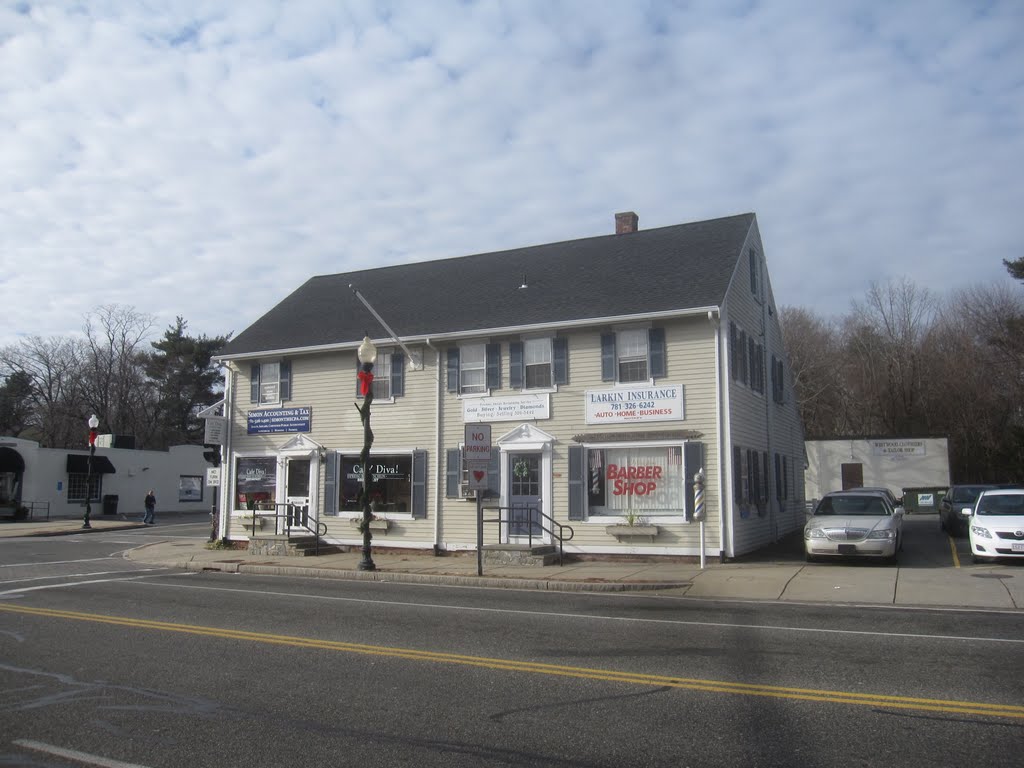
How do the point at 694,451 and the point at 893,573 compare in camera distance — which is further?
the point at 694,451

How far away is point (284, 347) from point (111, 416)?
4744 cm

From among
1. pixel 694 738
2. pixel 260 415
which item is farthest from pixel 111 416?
pixel 694 738

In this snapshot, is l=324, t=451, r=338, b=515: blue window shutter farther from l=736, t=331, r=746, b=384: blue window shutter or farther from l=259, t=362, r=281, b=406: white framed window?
l=736, t=331, r=746, b=384: blue window shutter

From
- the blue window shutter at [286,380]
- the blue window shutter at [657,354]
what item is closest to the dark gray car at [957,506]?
the blue window shutter at [657,354]

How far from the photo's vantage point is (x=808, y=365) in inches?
2008

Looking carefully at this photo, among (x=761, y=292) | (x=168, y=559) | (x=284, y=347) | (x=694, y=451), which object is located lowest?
(x=168, y=559)

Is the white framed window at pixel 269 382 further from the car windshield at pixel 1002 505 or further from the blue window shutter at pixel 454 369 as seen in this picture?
the car windshield at pixel 1002 505

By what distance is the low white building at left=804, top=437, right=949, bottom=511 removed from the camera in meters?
36.2

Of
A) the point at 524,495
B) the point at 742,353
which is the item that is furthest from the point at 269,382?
the point at 742,353

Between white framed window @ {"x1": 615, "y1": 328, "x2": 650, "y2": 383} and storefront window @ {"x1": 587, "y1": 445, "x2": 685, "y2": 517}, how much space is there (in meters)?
1.67

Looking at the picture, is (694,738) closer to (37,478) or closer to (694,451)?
(694,451)

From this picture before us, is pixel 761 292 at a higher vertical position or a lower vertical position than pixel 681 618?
higher

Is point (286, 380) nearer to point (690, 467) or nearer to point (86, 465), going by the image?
point (690, 467)

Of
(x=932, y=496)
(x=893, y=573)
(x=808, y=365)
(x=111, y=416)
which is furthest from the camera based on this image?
(x=111, y=416)
